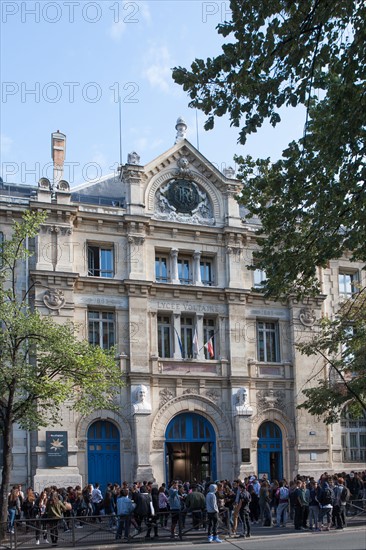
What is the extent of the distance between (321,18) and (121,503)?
15.0 meters

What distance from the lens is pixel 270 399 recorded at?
38.1 metres

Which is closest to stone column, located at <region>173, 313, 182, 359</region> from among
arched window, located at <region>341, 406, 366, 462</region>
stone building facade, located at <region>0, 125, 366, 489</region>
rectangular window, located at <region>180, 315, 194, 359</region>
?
stone building facade, located at <region>0, 125, 366, 489</region>

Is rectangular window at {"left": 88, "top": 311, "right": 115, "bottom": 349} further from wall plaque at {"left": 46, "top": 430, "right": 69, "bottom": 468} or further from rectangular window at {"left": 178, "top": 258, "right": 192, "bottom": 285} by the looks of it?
wall plaque at {"left": 46, "top": 430, "right": 69, "bottom": 468}

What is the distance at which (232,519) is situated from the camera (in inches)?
1054

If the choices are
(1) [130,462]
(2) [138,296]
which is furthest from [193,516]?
(2) [138,296]

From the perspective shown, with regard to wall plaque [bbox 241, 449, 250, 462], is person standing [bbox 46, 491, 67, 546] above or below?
below

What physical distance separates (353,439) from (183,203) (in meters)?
13.9

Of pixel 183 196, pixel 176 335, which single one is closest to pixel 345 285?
pixel 183 196

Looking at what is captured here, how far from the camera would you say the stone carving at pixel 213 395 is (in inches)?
1460

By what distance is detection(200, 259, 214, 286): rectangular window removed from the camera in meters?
38.8

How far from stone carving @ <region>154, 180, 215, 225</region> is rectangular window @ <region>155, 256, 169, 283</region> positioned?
1874 millimetres

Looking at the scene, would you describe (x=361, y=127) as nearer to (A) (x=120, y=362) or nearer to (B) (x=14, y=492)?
(B) (x=14, y=492)

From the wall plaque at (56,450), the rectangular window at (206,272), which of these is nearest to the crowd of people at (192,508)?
the wall plaque at (56,450)

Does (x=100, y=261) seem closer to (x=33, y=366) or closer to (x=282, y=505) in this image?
(x=33, y=366)
